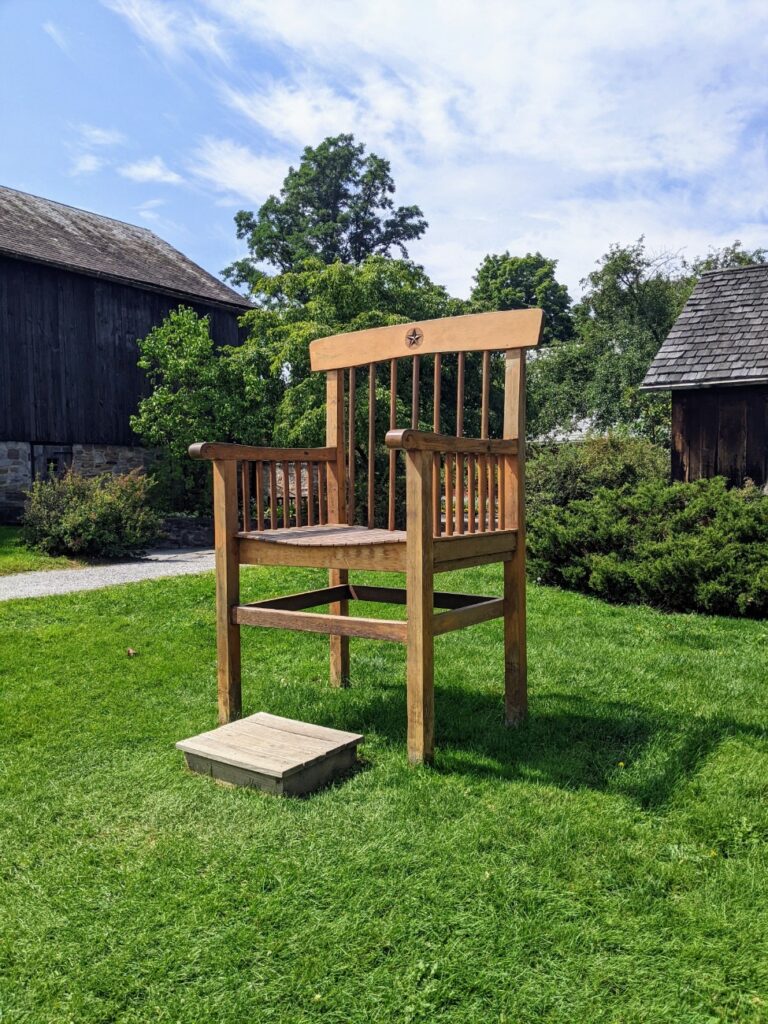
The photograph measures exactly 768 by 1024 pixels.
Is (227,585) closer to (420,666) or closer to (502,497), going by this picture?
(420,666)

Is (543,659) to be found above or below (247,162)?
below

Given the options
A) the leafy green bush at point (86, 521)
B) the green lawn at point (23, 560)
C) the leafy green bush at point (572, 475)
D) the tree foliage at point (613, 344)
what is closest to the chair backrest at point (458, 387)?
the leafy green bush at point (572, 475)

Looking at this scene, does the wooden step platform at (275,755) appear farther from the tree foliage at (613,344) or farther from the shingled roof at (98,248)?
the tree foliage at (613,344)

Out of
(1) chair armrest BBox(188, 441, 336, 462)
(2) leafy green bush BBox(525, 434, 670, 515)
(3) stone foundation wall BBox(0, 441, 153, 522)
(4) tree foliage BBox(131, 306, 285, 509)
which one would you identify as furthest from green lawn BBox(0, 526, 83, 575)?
(1) chair armrest BBox(188, 441, 336, 462)

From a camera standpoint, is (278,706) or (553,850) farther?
(278,706)

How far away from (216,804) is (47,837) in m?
0.51

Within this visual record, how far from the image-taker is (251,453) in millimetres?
3387

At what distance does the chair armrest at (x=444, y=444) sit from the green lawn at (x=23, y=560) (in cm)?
697

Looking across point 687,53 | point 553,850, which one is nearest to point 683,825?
point 553,850

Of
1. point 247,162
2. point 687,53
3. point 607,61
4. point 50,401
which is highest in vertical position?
point 247,162

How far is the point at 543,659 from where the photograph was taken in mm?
4355

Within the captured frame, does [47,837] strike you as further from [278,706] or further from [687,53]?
[687,53]

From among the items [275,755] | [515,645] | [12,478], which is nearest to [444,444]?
[515,645]

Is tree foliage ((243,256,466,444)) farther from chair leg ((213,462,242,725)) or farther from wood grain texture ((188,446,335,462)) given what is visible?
chair leg ((213,462,242,725))
